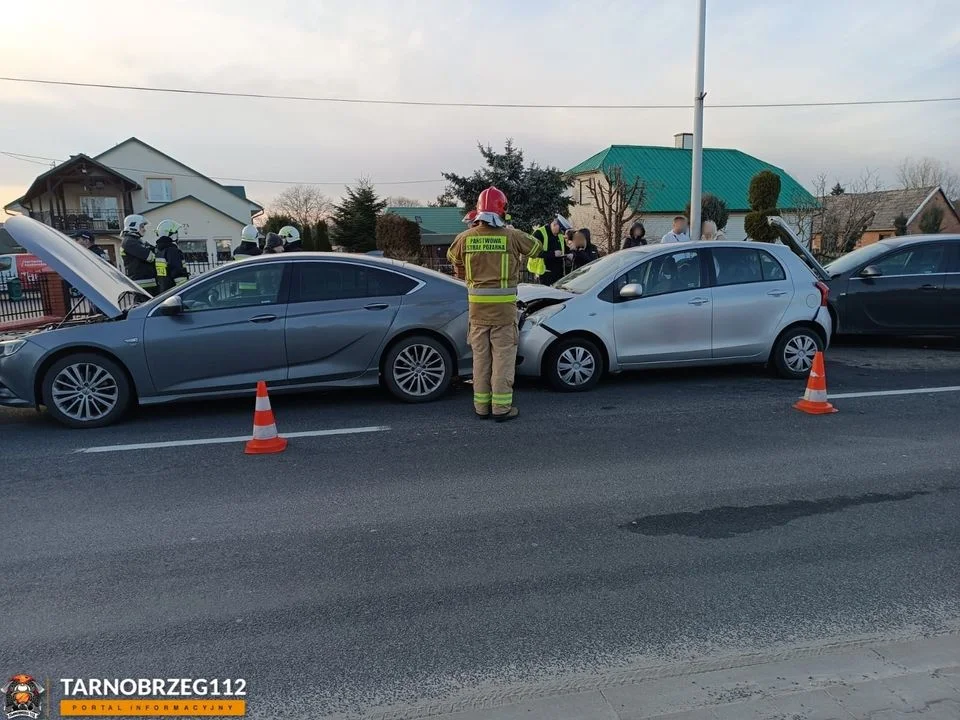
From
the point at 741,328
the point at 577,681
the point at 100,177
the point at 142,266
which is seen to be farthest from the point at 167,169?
the point at 577,681

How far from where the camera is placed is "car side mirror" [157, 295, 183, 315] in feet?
21.6

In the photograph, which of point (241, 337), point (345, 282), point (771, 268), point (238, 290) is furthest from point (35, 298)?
point (771, 268)

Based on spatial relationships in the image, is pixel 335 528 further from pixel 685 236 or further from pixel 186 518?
pixel 685 236

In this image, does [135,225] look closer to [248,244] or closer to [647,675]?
[248,244]

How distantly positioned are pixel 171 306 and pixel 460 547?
4.18 metres

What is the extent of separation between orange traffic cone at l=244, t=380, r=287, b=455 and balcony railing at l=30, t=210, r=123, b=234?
1586 inches

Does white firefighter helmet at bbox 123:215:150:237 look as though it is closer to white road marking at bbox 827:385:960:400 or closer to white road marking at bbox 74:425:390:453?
white road marking at bbox 74:425:390:453

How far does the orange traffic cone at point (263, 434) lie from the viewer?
5.73 m

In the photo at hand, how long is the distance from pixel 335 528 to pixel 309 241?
3792cm

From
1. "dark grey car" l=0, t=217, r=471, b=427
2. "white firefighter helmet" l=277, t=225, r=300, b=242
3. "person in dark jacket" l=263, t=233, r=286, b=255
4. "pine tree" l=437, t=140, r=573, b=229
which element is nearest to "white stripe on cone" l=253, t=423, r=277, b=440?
"dark grey car" l=0, t=217, r=471, b=427

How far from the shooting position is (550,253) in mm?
11508

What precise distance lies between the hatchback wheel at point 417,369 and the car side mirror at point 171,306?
6.74 ft

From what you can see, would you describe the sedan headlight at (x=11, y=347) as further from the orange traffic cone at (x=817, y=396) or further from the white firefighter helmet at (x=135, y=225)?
the orange traffic cone at (x=817, y=396)

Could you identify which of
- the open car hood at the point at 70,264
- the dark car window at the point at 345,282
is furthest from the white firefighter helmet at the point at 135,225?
the dark car window at the point at 345,282
